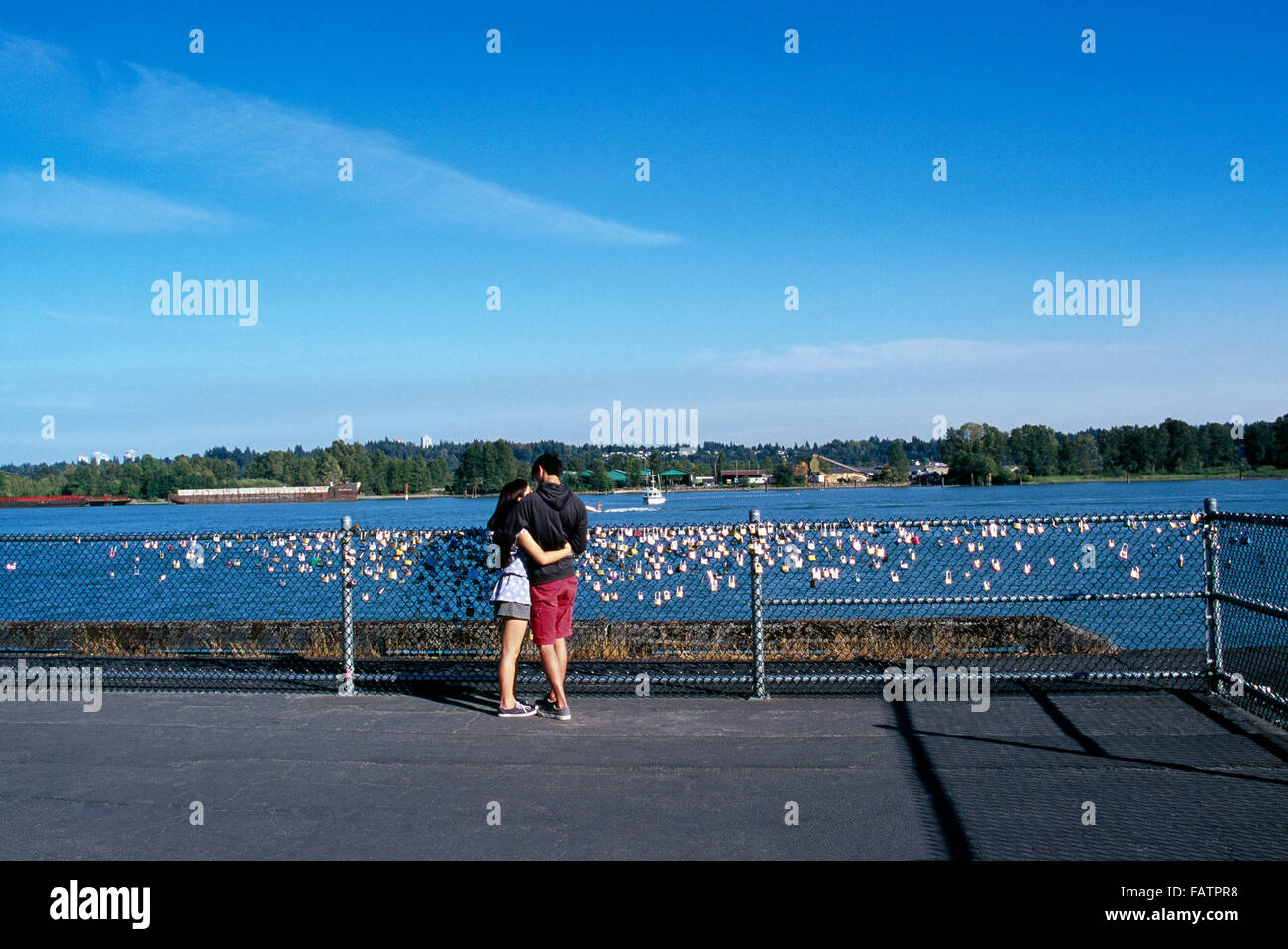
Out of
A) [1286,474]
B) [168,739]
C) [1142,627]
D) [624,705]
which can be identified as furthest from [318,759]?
[1286,474]

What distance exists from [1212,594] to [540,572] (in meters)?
5.56

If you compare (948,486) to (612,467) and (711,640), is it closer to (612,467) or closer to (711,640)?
(612,467)

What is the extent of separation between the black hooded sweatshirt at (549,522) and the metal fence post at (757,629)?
1702mm

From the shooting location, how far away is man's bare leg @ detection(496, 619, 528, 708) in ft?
27.3

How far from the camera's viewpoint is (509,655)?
8.34 metres

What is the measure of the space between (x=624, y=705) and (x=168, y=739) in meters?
3.57

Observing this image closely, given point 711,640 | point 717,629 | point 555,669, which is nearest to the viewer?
point 555,669

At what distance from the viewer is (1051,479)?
16875 cm

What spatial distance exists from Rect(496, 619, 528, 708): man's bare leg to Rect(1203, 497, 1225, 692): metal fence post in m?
5.70

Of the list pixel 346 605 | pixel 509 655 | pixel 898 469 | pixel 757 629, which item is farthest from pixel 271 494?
pixel 757 629

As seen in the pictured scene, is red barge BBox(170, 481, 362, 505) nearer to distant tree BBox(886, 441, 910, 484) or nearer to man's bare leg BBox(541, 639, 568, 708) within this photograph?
distant tree BBox(886, 441, 910, 484)

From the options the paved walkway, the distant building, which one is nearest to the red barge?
the distant building
